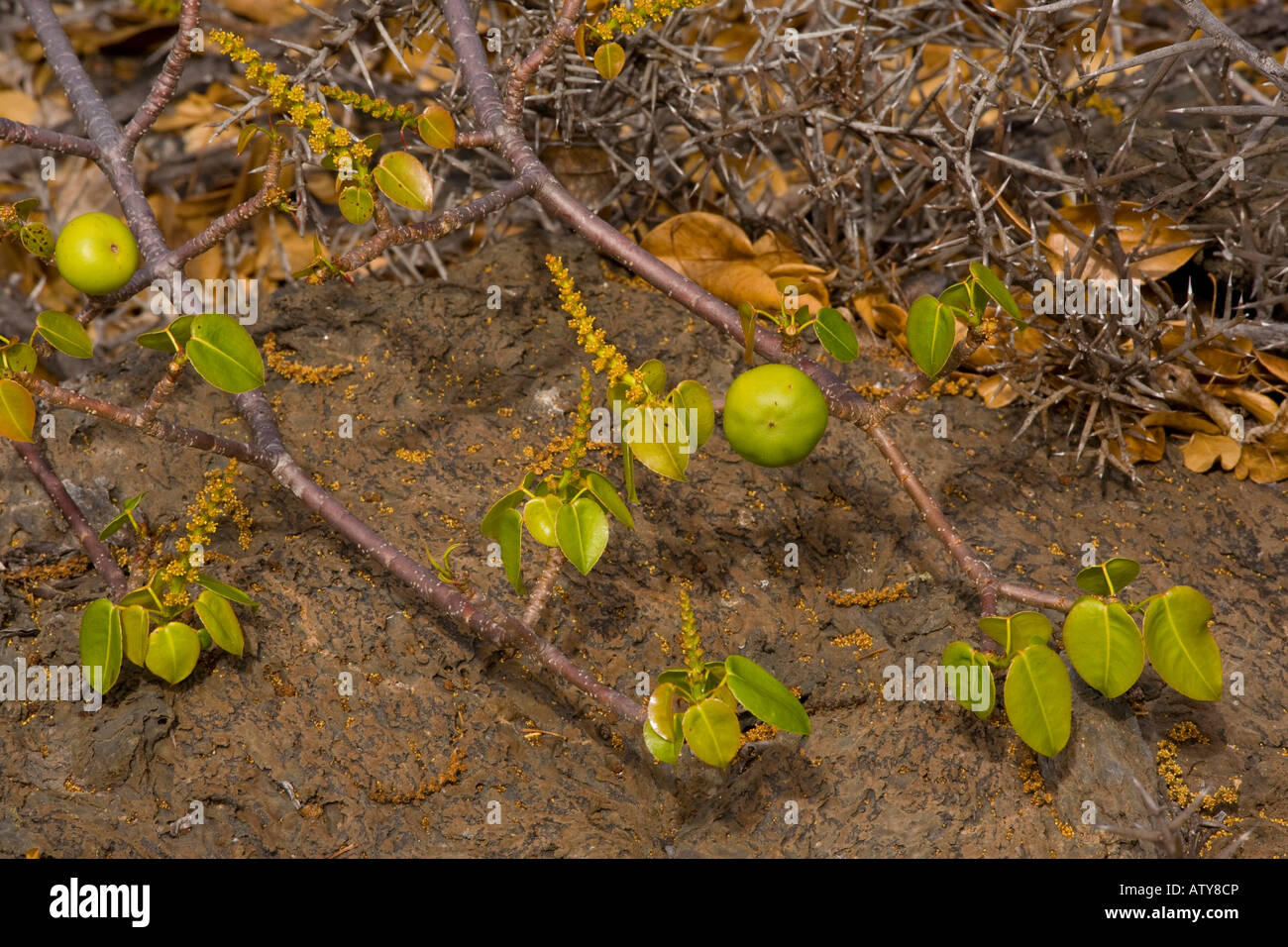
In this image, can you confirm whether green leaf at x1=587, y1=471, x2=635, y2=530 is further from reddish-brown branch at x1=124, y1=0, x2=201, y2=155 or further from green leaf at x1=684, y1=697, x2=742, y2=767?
reddish-brown branch at x1=124, y1=0, x2=201, y2=155

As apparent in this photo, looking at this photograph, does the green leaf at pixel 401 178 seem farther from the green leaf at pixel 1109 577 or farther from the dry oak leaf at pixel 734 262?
the green leaf at pixel 1109 577

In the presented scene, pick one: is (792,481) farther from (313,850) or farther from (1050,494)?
(313,850)

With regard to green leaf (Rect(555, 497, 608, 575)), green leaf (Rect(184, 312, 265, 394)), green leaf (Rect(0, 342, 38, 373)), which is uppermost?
green leaf (Rect(184, 312, 265, 394))

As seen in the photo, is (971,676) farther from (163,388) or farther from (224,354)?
(163,388)

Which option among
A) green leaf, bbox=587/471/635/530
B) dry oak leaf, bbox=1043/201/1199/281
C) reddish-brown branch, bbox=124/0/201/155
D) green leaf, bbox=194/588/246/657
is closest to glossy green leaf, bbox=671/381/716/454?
green leaf, bbox=587/471/635/530

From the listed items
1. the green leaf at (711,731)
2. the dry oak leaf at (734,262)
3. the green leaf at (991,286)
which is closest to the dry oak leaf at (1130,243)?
the dry oak leaf at (734,262)

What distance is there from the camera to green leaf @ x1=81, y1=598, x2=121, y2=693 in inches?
74.7

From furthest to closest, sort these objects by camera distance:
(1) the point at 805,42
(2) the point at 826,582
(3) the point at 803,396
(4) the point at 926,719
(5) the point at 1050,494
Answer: (1) the point at 805,42
(5) the point at 1050,494
(2) the point at 826,582
(4) the point at 926,719
(3) the point at 803,396

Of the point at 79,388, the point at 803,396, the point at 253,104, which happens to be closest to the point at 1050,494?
the point at 803,396

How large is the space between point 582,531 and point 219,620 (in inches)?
26.7

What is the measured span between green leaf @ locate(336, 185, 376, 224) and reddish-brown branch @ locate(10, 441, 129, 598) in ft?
2.61

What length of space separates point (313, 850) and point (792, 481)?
1220 millimetres

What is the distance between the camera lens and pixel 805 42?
10.1ft

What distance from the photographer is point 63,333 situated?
6.72 ft
